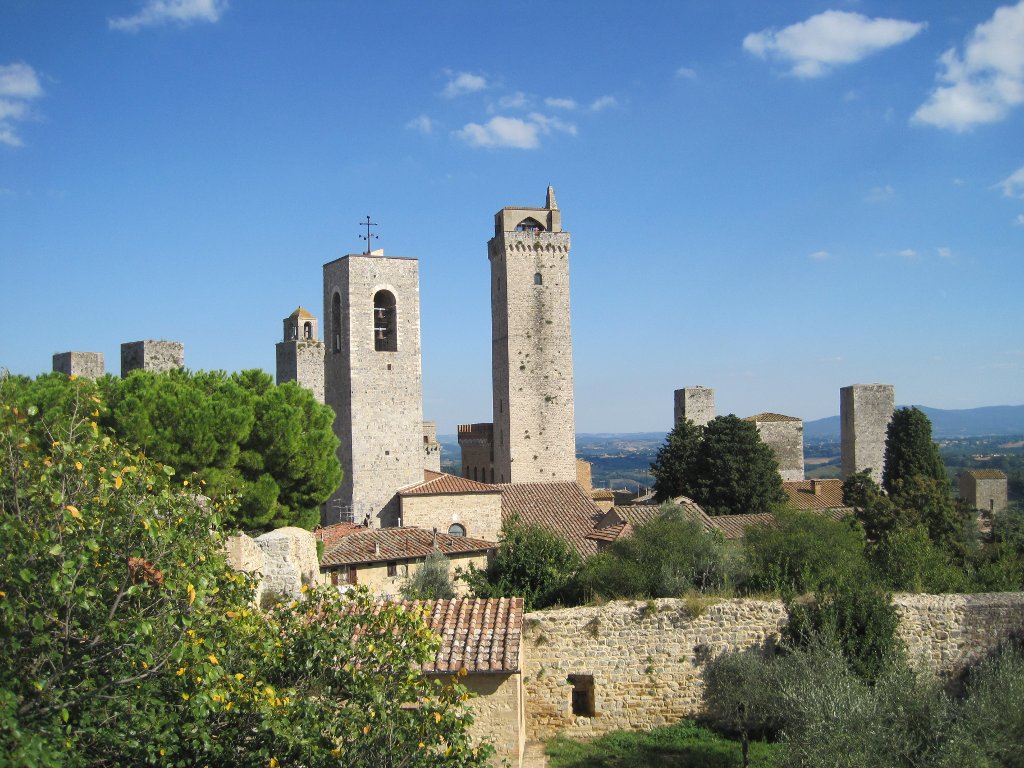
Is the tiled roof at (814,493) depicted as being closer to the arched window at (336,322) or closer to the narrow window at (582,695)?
the arched window at (336,322)

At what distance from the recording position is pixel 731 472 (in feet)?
103

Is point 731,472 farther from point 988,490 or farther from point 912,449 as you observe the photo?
point 988,490

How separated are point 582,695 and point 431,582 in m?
5.55

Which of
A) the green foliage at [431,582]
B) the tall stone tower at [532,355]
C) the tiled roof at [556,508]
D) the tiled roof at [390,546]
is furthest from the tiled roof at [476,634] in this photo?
the tall stone tower at [532,355]

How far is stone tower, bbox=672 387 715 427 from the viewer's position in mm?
45709

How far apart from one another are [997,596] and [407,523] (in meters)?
16.8

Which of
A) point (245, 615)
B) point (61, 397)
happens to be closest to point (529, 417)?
point (61, 397)

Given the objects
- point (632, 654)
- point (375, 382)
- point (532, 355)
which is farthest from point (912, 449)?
point (632, 654)

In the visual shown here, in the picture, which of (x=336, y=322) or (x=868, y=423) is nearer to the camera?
(x=336, y=322)

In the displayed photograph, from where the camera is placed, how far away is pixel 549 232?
132 feet

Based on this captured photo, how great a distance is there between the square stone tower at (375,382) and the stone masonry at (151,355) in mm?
5072

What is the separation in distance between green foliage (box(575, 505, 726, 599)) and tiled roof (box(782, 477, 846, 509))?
20.4 meters

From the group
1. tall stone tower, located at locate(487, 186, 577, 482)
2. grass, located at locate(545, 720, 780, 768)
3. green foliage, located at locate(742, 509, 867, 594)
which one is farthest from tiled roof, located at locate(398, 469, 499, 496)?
grass, located at locate(545, 720, 780, 768)

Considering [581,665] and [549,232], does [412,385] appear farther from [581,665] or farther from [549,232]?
[581,665]
